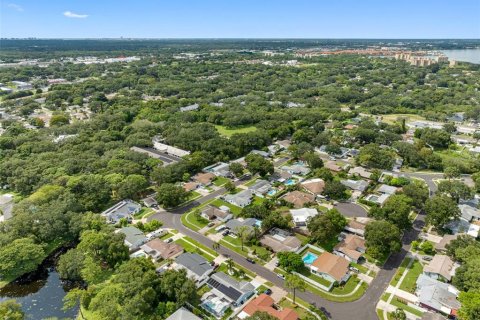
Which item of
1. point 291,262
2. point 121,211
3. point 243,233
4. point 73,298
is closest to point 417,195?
point 291,262

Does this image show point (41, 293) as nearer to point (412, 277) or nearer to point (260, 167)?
point (260, 167)

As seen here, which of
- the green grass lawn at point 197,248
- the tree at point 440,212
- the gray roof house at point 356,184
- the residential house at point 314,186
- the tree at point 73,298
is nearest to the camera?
the tree at point 73,298

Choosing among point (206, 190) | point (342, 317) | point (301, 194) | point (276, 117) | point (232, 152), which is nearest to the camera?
point (342, 317)

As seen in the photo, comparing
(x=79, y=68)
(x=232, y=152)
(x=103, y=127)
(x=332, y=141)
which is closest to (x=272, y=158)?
(x=232, y=152)

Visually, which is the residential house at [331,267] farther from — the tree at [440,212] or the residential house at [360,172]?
the residential house at [360,172]

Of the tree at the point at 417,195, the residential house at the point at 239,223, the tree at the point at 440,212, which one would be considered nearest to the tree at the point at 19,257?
the residential house at the point at 239,223

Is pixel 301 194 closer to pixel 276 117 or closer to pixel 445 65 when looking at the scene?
pixel 276 117

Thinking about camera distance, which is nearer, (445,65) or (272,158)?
(272,158)
